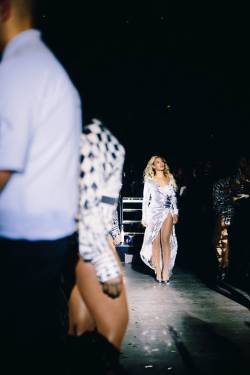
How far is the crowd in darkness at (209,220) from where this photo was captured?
20.0ft

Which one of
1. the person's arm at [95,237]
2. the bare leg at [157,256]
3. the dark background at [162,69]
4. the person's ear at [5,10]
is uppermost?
the dark background at [162,69]

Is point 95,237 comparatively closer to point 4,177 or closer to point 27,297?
point 27,297

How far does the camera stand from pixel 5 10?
4.74ft

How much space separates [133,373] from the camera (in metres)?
2.90

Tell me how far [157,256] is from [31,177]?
562cm

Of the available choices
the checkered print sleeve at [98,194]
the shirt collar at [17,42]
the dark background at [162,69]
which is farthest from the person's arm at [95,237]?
the dark background at [162,69]

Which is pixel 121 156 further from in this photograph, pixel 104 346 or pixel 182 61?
pixel 182 61

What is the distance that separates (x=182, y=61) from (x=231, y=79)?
1.57 metres

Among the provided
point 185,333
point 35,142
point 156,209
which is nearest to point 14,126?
point 35,142

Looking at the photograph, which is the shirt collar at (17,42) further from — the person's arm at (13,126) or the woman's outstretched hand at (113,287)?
the woman's outstretched hand at (113,287)

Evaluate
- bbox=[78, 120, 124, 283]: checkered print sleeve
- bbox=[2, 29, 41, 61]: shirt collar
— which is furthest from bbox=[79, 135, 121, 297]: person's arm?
bbox=[2, 29, 41, 61]: shirt collar

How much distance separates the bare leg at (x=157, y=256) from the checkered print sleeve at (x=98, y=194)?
15.3 ft

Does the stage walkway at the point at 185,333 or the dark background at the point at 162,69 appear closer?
the stage walkway at the point at 185,333

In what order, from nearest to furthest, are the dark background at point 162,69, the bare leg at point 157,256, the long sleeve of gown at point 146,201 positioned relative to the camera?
the bare leg at point 157,256
the long sleeve of gown at point 146,201
the dark background at point 162,69
